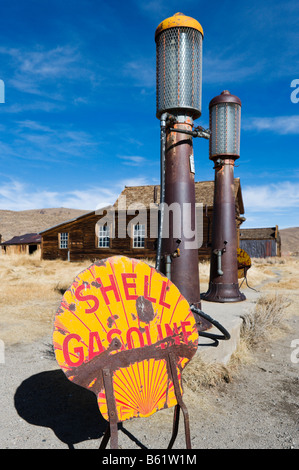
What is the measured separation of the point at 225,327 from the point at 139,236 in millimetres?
16115

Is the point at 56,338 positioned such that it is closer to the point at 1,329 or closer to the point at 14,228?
the point at 1,329

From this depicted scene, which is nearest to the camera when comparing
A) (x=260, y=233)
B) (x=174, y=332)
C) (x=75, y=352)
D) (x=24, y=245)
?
(x=75, y=352)

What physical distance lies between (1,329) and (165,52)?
17.6 ft

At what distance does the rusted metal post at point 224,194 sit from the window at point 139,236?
1348cm

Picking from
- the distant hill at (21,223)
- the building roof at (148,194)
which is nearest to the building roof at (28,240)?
the building roof at (148,194)

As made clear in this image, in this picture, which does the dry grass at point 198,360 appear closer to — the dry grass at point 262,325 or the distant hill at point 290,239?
the dry grass at point 262,325

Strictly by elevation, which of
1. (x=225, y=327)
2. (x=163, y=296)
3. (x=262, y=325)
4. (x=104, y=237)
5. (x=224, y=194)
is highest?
(x=224, y=194)

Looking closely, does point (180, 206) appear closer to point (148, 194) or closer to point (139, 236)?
point (139, 236)

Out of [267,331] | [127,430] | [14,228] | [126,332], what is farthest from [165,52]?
[14,228]

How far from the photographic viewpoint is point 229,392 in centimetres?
390

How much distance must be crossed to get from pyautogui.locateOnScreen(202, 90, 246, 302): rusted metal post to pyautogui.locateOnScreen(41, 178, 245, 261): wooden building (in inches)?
475

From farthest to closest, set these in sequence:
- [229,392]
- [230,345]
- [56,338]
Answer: [230,345] → [229,392] → [56,338]

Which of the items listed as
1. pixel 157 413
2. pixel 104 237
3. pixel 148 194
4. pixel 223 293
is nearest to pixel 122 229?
pixel 104 237

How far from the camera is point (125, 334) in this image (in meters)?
2.23
